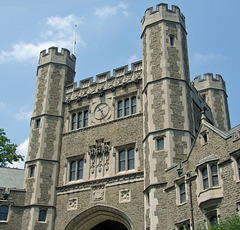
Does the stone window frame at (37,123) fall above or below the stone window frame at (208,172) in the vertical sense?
above

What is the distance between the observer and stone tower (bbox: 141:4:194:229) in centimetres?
2064

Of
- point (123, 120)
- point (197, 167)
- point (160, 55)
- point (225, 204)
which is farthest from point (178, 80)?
point (225, 204)

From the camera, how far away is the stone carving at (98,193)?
22695mm

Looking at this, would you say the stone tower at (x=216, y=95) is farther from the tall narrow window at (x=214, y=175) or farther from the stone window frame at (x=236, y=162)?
the stone window frame at (x=236, y=162)

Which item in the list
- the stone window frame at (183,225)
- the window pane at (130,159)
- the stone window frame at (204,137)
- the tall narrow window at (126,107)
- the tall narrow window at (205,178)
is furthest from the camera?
the tall narrow window at (126,107)

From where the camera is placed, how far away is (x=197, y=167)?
17.8 metres

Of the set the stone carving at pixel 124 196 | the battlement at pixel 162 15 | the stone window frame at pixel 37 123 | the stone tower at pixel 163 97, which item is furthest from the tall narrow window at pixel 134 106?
the stone window frame at pixel 37 123

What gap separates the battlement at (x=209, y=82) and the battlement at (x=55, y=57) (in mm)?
9912

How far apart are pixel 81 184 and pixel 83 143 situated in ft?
8.86

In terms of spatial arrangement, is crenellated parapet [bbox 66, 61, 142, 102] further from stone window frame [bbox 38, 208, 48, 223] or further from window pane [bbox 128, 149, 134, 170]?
stone window frame [bbox 38, 208, 48, 223]

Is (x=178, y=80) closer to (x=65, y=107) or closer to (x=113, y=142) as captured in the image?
(x=113, y=142)

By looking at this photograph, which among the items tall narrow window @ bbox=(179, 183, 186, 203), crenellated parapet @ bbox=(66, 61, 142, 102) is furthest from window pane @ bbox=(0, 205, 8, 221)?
tall narrow window @ bbox=(179, 183, 186, 203)

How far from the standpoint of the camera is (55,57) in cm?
2894

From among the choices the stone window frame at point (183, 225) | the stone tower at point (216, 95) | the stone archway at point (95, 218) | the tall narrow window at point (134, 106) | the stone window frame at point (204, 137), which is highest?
the stone tower at point (216, 95)
